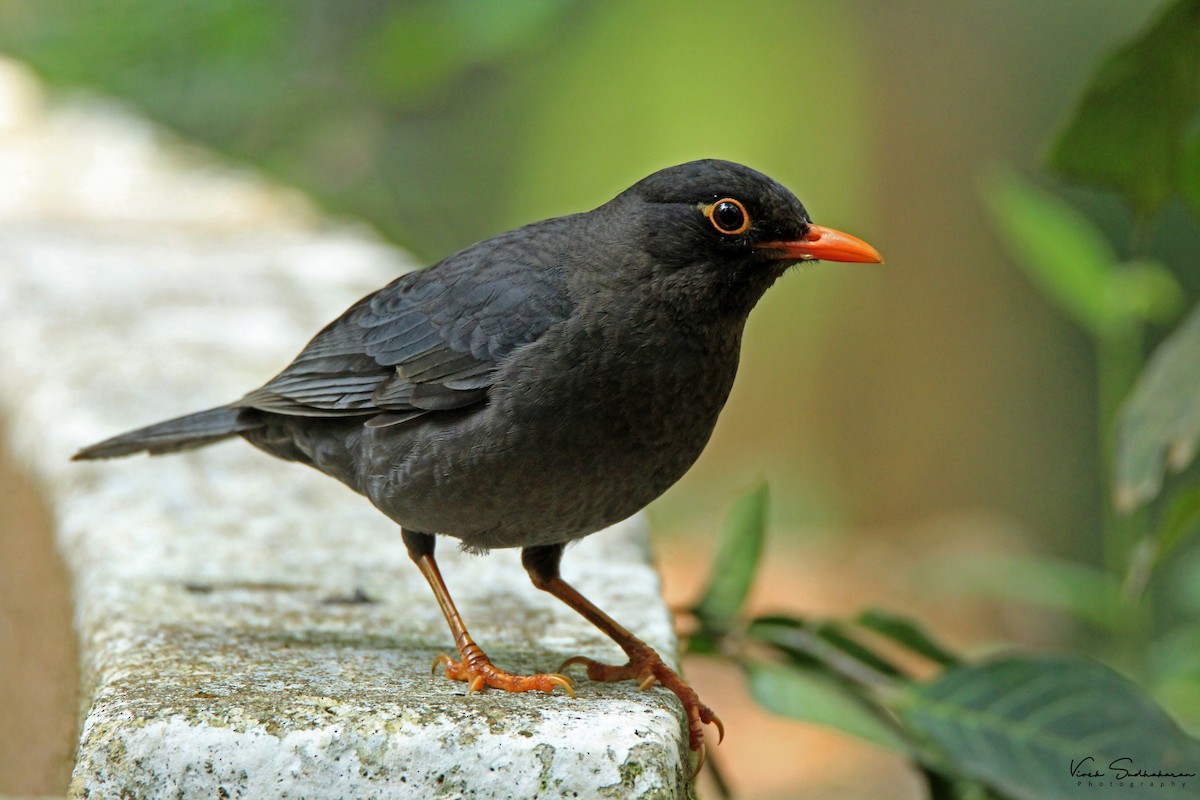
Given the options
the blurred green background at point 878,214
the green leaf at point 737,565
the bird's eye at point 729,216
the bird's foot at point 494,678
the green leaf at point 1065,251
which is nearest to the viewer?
the bird's foot at point 494,678

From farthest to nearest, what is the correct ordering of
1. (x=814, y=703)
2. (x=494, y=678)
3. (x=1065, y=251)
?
(x=1065, y=251) < (x=814, y=703) < (x=494, y=678)

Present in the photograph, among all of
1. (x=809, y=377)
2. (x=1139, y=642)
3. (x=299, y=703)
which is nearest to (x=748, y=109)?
(x=809, y=377)

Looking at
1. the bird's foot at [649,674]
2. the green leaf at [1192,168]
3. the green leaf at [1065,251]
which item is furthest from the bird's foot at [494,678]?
the green leaf at [1065,251]

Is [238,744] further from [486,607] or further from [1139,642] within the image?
[1139,642]

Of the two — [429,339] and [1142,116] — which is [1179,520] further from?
[429,339]

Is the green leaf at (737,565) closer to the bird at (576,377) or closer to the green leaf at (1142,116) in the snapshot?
the bird at (576,377)

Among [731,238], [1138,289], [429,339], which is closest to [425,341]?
[429,339]

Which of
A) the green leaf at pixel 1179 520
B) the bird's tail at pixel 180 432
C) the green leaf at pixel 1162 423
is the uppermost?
the bird's tail at pixel 180 432
